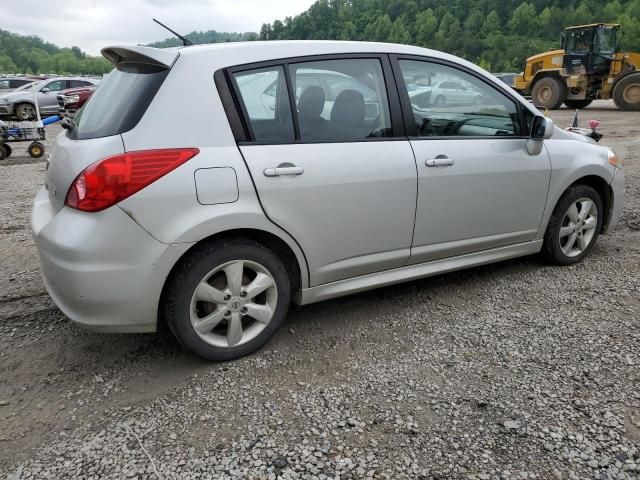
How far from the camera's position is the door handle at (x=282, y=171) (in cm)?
257

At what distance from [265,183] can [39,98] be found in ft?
62.3

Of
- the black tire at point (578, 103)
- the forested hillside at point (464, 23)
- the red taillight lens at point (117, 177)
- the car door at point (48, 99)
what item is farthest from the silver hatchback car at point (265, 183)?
the forested hillside at point (464, 23)

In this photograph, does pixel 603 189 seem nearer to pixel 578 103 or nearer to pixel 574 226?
pixel 574 226

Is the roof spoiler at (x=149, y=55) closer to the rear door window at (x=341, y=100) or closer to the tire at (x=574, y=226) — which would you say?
the rear door window at (x=341, y=100)

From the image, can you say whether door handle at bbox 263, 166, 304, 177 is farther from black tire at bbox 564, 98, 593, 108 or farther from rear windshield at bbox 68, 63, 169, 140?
black tire at bbox 564, 98, 593, 108

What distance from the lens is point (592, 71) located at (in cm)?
1834

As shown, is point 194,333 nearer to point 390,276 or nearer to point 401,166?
point 390,276

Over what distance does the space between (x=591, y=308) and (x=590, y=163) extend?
47.7 inches

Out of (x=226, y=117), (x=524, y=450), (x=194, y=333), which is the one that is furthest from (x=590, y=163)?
(x=194, y=333)

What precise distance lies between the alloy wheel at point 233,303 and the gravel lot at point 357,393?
0.60 feet

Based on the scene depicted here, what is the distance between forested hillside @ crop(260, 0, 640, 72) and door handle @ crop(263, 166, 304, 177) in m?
69.2

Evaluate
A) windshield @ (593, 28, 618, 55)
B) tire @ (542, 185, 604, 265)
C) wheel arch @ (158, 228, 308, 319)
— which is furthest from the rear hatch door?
windshield @ (593, 28, 618, 55)

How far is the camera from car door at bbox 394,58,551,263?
3121 mm

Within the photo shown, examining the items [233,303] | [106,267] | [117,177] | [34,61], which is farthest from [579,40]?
[34,61]
